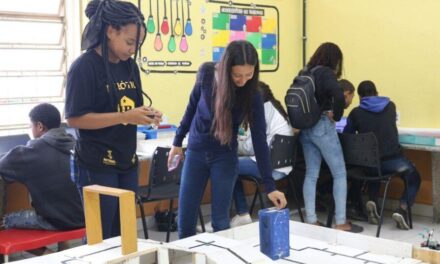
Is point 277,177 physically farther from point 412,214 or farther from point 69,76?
point 69,76

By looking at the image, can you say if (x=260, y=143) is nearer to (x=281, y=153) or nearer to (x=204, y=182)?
(x=204, y=182)

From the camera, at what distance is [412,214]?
470 cm

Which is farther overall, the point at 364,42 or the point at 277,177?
the point at 364,42

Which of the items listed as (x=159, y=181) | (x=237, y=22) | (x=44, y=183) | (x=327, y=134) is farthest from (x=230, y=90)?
(x=237, y=22)

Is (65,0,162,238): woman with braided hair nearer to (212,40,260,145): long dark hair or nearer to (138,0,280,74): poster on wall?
(212,40,260,145): long dark hair

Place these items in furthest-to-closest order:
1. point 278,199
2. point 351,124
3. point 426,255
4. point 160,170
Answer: point 351,124, point 160,170, point 278,199, point 426,255

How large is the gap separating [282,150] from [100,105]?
2.07m

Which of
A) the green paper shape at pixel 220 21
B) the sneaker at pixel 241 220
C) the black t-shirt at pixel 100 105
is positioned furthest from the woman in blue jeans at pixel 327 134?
the black t-shirt at pixel 100 105

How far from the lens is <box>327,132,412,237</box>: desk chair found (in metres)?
3.88

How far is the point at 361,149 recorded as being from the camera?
3.97 m

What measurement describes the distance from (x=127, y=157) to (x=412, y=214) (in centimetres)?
319

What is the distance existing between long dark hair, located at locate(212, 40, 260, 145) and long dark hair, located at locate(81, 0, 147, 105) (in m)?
0.42

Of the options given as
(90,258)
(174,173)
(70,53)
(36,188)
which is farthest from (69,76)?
(70,53)

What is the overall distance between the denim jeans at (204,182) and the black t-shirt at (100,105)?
39 cm
